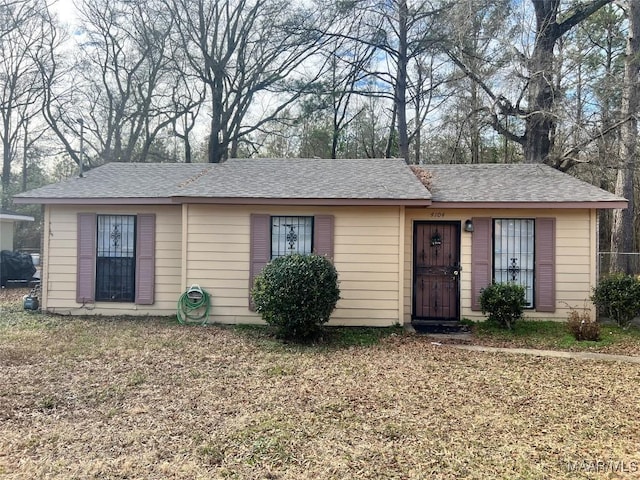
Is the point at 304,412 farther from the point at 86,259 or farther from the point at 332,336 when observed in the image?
the point at 86,259

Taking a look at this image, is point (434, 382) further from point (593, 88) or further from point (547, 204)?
point (593, 88)

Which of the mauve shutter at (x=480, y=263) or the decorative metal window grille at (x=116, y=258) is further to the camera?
the decorative metal window grille at (x=116, y=258)

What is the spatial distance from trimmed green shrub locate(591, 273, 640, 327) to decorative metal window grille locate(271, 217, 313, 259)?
5.05m

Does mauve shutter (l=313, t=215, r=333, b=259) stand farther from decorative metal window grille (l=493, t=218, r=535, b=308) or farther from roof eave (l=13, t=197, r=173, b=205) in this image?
decorative metal window grille (l=493, t=218, r=535, b=308)

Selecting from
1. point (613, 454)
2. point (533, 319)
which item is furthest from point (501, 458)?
point (533, 319)

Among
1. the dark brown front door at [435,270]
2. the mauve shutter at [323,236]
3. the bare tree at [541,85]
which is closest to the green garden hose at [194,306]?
the mauve shutter at [323,236]

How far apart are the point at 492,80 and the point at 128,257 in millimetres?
10465

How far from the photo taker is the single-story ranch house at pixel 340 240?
696 cm

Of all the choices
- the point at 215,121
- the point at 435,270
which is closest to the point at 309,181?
the point at 435,270

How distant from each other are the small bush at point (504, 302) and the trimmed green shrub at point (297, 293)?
2.75 metres

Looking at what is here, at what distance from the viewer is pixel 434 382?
438 cm

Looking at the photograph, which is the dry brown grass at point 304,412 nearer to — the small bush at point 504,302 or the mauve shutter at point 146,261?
the small bush at point 504,302

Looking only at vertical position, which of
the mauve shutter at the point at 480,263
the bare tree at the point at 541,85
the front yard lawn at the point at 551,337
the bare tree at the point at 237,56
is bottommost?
the front yard lawn at the point at 551,337

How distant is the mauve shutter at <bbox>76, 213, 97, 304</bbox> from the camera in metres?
7.60
